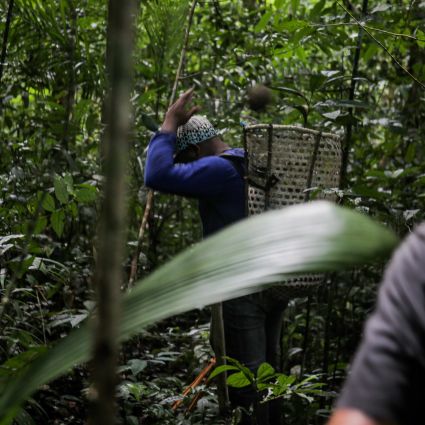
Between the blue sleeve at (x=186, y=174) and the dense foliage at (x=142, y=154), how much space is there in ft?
0.86

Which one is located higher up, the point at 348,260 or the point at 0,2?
the point at 0,2

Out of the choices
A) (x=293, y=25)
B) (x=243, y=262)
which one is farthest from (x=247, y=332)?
(x=243, y=262)

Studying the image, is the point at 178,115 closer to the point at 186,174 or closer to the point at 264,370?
the point at 186,174

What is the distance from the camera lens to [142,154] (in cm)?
374

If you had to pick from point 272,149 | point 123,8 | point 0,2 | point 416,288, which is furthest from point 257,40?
point 123,8

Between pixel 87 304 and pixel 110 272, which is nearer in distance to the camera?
pixel 110 272

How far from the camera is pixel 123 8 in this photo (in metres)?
0.45

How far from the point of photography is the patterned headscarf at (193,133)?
8.63 feet

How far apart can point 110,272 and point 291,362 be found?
3.24 meters

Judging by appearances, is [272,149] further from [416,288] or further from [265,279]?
[265,279]

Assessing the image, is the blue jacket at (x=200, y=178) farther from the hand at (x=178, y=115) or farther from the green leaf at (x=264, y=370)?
the green leaf at (x=264, y=370)

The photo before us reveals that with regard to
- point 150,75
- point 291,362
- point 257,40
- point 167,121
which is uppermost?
point 257,40

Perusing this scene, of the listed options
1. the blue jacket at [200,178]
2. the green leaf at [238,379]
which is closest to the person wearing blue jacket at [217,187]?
the blue jacket at [200,178]

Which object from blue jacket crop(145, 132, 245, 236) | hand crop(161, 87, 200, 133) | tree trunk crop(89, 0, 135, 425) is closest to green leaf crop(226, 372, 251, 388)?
blue jacket crop(145, 132, 245, 236)
